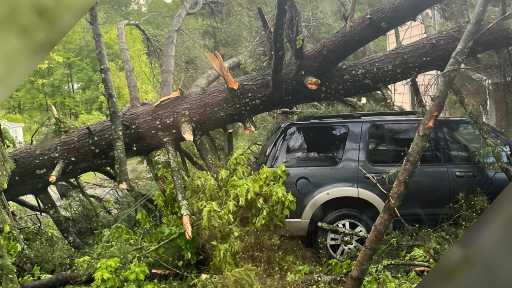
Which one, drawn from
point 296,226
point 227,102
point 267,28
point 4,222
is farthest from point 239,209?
point 4,222

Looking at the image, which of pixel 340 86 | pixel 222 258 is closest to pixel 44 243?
pixel 222 258

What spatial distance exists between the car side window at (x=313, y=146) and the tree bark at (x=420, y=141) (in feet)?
1.85

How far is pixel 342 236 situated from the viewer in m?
1.86

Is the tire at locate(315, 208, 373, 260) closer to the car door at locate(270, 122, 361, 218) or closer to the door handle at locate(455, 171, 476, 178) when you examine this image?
the car door at locate(270, 122, 361, 218)

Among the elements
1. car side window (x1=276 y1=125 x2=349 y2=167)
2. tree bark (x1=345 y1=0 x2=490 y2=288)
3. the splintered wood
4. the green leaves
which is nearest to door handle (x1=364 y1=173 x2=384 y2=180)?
car side window (x1=276 y1=125 x2=349 y2=167)

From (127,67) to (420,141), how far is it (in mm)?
1402

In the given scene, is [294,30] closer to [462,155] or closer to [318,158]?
[318,158]

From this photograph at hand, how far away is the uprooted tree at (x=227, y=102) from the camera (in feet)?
6.33

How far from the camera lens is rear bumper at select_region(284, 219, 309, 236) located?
6.28ft

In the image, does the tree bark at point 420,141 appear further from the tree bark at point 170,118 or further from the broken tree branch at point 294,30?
the tree bark at point 170,118

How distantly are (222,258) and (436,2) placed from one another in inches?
47.8

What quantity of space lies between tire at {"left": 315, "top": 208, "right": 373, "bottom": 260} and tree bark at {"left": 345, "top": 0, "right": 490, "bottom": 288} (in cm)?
47

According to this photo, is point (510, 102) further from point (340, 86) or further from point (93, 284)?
point (93, 284)

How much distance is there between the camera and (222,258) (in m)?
1.86
